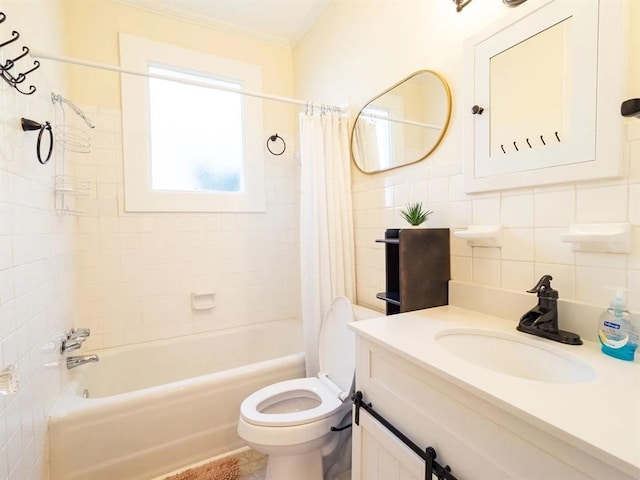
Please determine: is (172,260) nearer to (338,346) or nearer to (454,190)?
(338,346)

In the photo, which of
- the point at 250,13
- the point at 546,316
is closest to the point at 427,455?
the point at 546,316

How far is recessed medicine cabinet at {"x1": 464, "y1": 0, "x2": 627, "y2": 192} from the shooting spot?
0.86m

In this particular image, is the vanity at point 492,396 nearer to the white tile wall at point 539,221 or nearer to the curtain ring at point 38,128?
the white tile wall at point 539,221

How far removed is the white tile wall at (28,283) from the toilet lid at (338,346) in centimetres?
119

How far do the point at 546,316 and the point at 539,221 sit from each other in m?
0.31

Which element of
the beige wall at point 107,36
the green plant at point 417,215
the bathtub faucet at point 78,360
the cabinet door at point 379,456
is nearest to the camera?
the cabinet door at point 379,456

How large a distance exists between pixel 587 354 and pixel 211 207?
88.1 inches

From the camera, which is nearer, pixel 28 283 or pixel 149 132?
pixel 28 283

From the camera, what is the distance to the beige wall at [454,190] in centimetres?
88

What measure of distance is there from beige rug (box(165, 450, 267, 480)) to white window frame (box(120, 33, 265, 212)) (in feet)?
5.22

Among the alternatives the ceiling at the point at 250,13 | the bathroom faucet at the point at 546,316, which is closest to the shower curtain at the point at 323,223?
the ceiling at the point at 250,13

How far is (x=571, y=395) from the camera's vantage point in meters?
0.63

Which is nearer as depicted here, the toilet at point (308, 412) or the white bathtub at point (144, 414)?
the toilet at point (308, 412)

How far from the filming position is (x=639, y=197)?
2.69 feet
